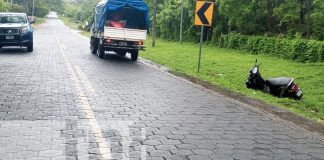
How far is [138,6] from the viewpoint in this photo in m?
19.9

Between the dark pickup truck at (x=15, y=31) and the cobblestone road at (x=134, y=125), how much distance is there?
30.9 feet

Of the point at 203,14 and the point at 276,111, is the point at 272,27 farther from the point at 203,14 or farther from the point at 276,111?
the point at 276,111

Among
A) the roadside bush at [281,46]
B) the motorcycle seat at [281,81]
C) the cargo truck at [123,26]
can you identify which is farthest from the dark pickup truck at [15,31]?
the roadside bush at [281,46]

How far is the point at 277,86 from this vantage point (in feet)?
39.2

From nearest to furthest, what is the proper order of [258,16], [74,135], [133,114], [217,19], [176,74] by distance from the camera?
1. [74,135]
2. [133,114]
3. [176,74]
4. [258,16]
5. [217,19]

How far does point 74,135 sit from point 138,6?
1432 centimetres

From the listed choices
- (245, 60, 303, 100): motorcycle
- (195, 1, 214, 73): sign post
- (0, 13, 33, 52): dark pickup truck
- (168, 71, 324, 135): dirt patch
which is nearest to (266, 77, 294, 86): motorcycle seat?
(245, 60, 303, 100): motorcycle

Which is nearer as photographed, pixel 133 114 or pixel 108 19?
pixel 133 114

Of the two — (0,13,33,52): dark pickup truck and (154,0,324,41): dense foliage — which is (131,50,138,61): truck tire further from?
(154,0,324,41): dense foliage

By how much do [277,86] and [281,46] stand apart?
1392 cm

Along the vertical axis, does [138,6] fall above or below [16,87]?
above

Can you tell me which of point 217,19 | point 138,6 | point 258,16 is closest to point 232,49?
point 258,16

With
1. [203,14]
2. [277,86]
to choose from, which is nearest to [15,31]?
[203,14]

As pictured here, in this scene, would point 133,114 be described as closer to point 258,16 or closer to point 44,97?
point 44,97
